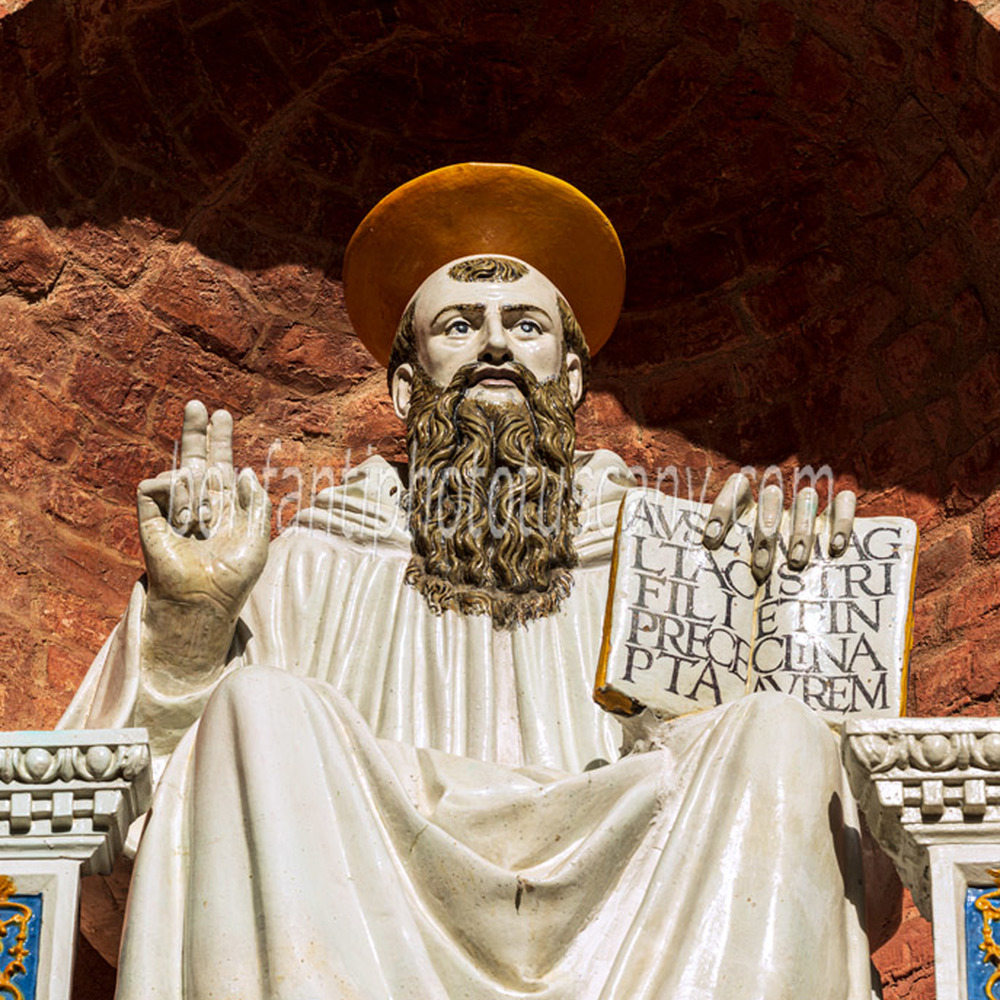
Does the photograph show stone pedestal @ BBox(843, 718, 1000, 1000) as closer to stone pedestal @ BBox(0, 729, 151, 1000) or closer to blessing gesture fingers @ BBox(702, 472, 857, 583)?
blessing gesture fingers @ BBox(702, 472, 857, 583)

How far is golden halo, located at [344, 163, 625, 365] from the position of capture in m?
5.84

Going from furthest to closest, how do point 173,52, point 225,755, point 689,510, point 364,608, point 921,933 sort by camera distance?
point 173,52 → point 921,933 → point 364,608 → point 689,510 → point 225,755

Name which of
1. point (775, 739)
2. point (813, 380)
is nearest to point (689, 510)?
point (775, 739)

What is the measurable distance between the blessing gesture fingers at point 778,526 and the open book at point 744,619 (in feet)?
0.05

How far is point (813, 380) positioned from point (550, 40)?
1.05 meters

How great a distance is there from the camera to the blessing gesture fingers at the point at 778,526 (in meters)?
4.74

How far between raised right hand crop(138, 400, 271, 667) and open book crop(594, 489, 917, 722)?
660 millimetres

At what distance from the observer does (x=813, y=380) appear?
653 centimetres

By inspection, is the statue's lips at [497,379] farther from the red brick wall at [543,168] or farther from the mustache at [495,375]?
the red brick wall at [543,168]

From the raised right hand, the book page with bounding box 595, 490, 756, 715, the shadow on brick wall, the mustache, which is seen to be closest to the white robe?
the book page with bounding box 595, 490, 756, 715

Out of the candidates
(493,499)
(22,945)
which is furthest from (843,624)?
(22,945)

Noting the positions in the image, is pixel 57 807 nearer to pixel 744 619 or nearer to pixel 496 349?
pixel 744 619

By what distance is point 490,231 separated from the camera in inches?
230

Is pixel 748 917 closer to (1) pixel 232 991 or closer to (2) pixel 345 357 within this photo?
(1) pixel 232 991
